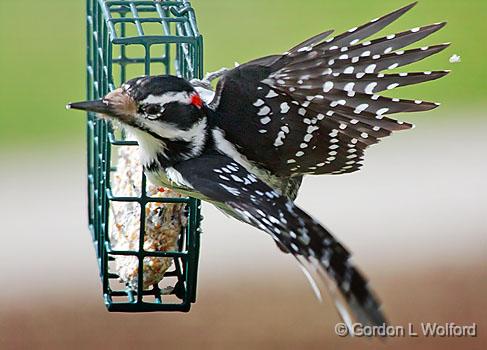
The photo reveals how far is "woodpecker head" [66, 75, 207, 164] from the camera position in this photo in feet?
12.5

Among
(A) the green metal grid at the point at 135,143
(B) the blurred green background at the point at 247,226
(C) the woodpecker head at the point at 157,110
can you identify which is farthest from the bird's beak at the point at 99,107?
(B) the blurred green background at the point at 247,226

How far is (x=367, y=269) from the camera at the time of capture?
7.70m

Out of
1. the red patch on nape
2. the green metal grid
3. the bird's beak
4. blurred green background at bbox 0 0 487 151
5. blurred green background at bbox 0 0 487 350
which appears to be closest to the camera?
the bird's beak

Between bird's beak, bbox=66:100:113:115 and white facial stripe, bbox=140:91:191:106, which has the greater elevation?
white facial stripe, bbox=140:91:191:106

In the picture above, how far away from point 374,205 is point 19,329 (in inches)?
109

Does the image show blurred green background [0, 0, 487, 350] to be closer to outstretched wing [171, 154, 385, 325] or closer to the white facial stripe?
outstretched wing [171, 154, 385, 325]

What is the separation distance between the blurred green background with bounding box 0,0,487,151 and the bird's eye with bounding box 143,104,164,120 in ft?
18.7

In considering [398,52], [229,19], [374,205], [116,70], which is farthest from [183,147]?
[229,19]

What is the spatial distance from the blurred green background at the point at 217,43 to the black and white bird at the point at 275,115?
17.6 feet

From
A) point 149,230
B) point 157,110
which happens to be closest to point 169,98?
point 157,110

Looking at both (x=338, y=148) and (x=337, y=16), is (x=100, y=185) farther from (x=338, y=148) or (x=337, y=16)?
(x=337, y=16)

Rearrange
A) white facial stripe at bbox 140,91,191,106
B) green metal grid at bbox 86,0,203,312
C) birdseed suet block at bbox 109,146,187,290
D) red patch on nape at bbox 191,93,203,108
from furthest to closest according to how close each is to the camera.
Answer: birdseed suet block at bbox 109,146,187,290 < green metal grid at bbox 86,0,203,312 < red patch on nape at bbox 191,93,203,108 < white facial stripe at bbox 140,91,191,106

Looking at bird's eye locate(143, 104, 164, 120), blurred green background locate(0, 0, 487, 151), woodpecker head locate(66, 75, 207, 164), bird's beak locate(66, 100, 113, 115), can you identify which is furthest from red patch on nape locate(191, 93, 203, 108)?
blurred green background locate(0, 0, 487, 151)

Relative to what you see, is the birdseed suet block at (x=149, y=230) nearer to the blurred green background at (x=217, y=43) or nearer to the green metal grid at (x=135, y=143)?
the green metal grid at (x=135, y=143)
